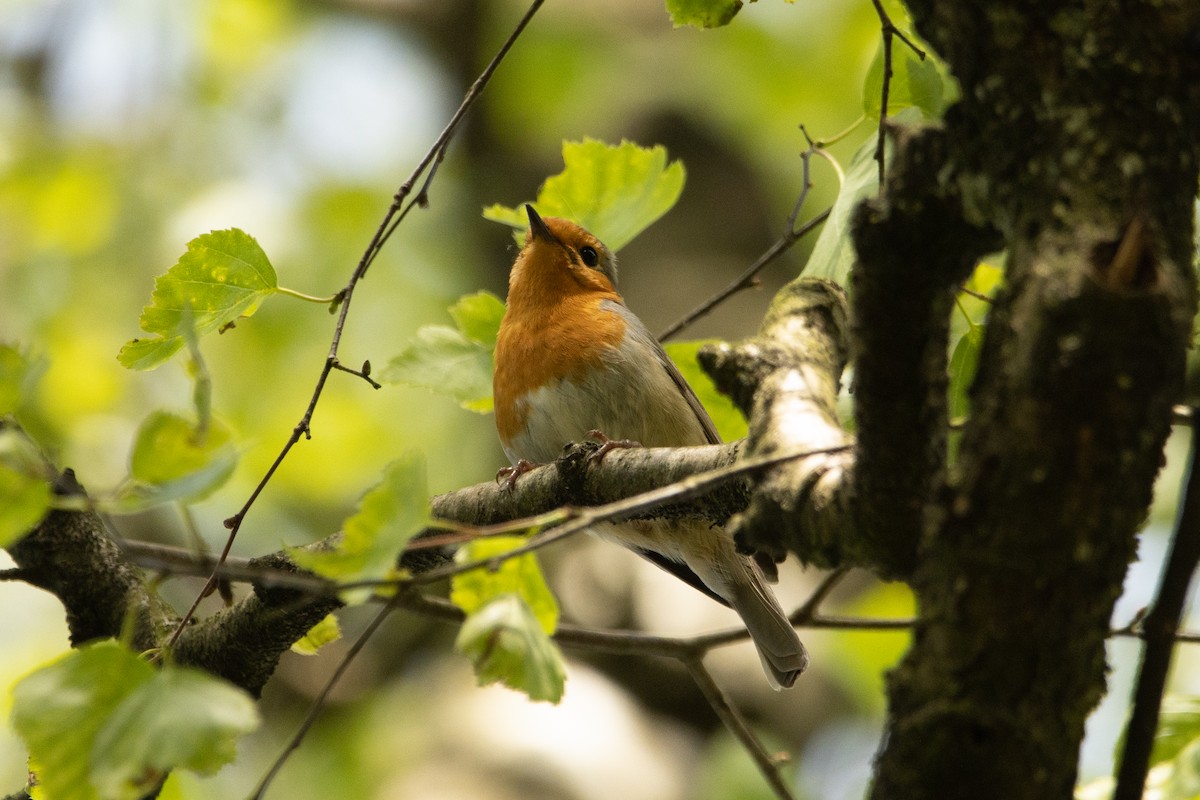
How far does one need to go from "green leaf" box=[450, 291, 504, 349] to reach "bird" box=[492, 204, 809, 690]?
3.41ft

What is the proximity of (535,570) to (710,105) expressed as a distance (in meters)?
6.41

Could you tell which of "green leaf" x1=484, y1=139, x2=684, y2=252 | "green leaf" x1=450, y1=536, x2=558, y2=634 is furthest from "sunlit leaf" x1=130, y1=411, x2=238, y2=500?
"green leaf" x1=484, y1=139, x2=684, y2=252

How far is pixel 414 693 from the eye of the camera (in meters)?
5.95

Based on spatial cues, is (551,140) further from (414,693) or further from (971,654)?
(971,654)

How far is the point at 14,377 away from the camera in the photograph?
1455 mm

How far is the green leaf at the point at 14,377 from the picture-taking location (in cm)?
144

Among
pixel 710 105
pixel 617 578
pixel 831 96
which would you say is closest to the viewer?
pixel 617 578

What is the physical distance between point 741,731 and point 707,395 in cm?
103

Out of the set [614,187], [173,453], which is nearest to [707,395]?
[614,187]

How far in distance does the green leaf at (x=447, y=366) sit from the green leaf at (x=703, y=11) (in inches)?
44.3

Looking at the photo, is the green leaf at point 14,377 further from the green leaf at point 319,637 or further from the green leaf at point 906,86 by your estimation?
the green leaf at point 906,86

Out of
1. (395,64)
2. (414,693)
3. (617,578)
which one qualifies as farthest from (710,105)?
(414,693)

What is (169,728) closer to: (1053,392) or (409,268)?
(1053,392)

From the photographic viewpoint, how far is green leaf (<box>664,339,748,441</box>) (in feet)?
10.1
